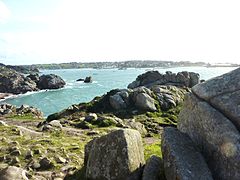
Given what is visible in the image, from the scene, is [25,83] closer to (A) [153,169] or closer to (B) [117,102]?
(B) [117,102]

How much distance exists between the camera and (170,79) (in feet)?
259

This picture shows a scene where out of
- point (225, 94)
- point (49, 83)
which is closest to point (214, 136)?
point (225, 94)

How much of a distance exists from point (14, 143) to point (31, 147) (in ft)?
5.69

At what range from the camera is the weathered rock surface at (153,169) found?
1308 centimetres

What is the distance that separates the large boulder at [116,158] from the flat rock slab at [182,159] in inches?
53.4

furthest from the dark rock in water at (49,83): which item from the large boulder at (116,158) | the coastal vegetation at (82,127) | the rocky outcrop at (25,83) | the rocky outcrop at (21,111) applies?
the large boulder at (116,158)

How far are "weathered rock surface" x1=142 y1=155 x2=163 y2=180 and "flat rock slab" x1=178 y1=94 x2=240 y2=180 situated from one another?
167cm

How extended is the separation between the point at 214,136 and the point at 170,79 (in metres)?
67.1

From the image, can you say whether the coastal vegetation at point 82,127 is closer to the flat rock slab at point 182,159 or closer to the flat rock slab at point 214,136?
the flat rock slab at point 182,159

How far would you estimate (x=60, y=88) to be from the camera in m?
172

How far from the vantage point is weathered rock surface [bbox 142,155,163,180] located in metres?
13.1

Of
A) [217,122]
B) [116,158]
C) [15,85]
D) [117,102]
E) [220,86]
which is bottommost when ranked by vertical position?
[15,85]

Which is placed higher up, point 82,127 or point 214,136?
point 214,136

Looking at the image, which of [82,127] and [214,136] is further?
[82,127]
